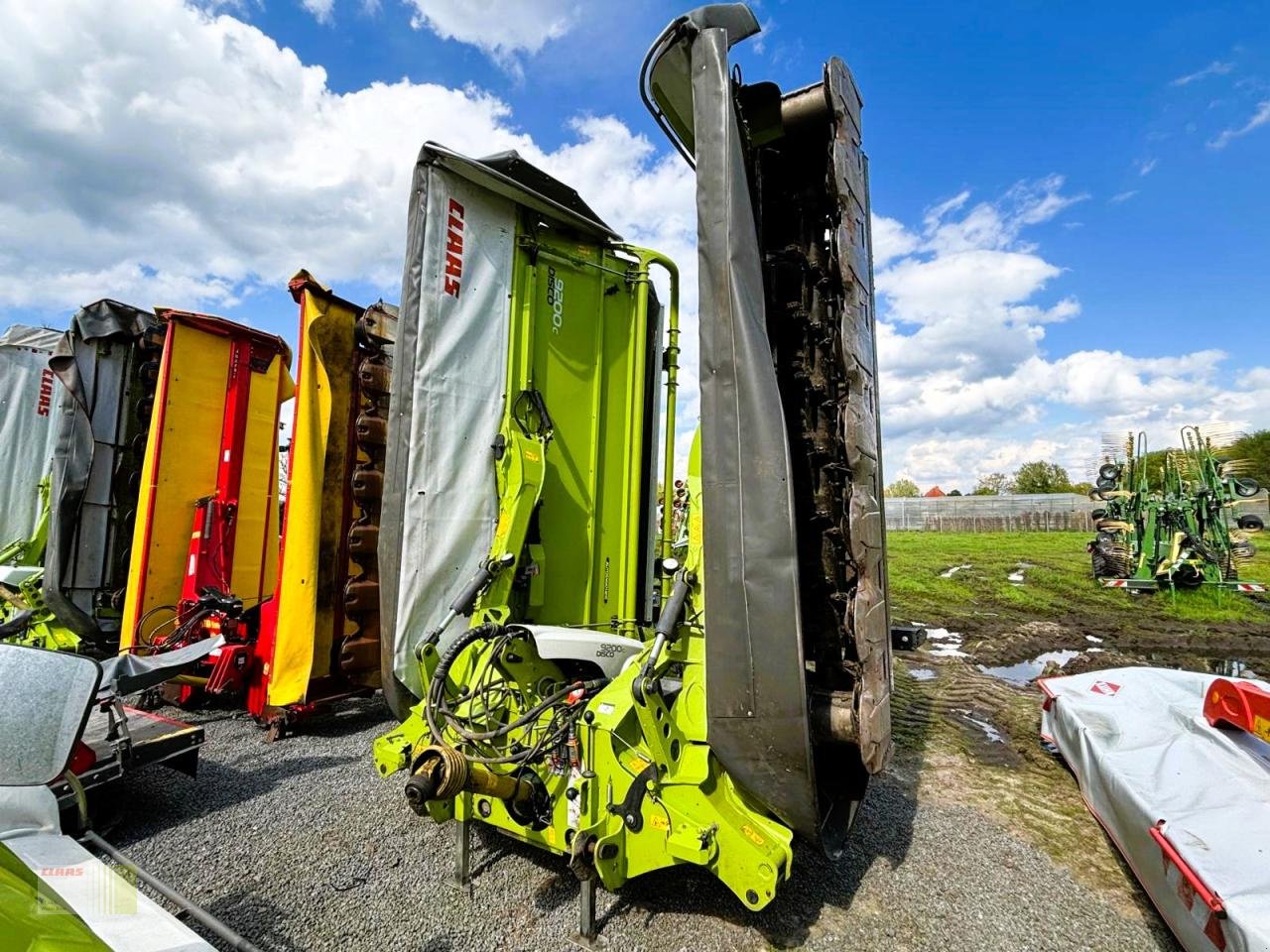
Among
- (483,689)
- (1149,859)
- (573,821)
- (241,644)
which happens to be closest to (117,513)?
(241,644)

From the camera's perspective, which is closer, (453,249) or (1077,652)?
(453,249)

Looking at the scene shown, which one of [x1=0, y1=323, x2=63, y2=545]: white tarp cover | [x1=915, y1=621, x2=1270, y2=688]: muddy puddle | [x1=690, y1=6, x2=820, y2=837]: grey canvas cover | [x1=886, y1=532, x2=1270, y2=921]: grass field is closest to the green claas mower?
[x1=690, y1=6, x2=820, y2=837]: grey canvas cover

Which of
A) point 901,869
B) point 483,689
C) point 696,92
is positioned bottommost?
point 901,869

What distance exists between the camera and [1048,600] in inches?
451

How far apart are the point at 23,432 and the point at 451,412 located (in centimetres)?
842

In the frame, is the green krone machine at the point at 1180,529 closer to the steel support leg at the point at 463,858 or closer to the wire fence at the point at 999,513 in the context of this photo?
the steel support leg at the point at 463,858

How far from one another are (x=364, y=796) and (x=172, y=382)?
4.00m

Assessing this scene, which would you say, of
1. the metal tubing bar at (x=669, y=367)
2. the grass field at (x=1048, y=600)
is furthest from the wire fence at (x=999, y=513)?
the metal tubing bar at (x=669, y=367)

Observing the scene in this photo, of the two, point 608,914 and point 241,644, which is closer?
point 608,914

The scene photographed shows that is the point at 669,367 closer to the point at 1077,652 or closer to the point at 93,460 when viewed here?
the point at 93,460

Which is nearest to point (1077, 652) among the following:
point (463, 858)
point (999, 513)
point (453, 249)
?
point (463, 858)

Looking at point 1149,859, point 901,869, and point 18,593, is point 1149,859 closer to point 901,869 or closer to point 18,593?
point 901,869

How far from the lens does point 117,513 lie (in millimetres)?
5957

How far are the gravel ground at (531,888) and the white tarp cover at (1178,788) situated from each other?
1.26 ft
